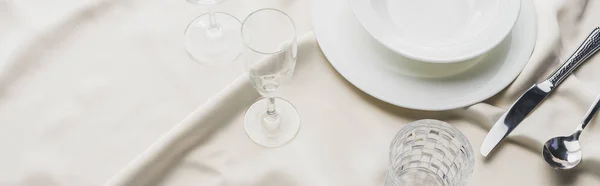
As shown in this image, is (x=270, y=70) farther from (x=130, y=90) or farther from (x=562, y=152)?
(x=562, y=152)

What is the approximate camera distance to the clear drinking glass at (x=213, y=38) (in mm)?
814

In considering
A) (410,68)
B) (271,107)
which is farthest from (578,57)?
(271,107)

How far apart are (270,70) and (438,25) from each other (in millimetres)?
223

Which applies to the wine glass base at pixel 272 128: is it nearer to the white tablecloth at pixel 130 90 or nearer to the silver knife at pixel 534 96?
the white tablecloth at pixel 130 90

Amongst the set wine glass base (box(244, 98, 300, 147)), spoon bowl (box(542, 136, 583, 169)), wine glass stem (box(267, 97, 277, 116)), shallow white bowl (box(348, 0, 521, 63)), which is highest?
shallow white bowl (box(348, 0, 521, 63))

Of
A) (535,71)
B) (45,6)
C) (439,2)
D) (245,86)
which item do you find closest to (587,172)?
(535,71)

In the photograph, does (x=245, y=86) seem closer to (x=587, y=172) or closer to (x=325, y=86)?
(x=325, y=86)

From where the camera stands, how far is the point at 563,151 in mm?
722

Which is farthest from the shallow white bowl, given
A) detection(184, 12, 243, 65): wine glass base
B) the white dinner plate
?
detection(184, 12, 243, 65): wine glass base

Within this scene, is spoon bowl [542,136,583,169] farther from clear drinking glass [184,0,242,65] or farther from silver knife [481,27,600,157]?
clear drinking glass [184,0,242,65]

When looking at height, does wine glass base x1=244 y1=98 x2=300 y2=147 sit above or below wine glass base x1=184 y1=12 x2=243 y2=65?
below

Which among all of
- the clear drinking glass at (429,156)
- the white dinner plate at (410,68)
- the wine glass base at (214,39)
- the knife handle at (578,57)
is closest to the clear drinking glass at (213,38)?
the wine glass base at (214,39)

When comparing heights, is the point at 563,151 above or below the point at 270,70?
below

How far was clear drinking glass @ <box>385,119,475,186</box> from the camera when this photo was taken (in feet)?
2.31
